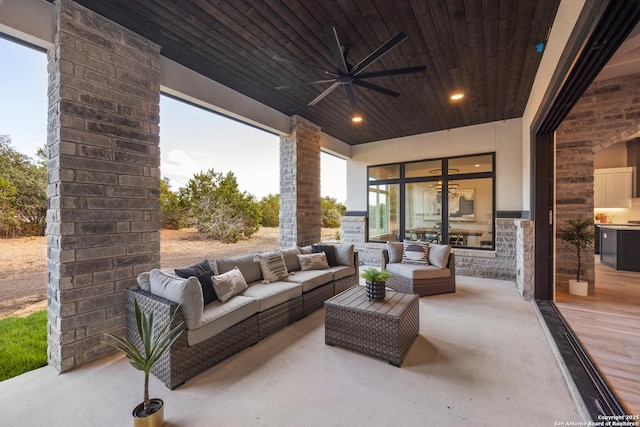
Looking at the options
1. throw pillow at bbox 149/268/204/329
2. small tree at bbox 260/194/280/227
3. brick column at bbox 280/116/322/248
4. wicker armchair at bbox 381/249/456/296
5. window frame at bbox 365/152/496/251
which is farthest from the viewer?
window frame at bbox 365/152/496/251

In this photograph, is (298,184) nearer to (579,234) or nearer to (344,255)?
(344,255)

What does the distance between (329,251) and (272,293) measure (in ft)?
5.67

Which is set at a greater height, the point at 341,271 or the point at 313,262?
the point at 313,262

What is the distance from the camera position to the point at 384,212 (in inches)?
284

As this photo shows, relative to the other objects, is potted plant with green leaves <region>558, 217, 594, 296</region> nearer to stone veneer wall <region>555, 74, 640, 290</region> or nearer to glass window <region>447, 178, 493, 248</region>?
stone veneer wall <region>555, 74, 640, 290</region>

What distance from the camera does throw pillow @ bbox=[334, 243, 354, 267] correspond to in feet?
15.3

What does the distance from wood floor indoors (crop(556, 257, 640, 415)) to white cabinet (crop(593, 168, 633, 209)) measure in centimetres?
265

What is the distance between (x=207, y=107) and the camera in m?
3.87

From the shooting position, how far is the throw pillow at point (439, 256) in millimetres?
4582

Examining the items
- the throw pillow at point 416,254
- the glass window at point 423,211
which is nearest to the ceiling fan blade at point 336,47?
the throw pillow at point 416,254

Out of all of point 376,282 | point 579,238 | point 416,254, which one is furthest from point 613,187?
point 376,282

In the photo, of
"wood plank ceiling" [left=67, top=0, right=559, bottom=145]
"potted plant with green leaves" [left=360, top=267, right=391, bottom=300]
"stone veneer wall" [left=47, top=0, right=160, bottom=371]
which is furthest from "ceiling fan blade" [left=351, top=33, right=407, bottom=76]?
"stone veneer wall" [left=47, top=0, right=160, bottom=371]

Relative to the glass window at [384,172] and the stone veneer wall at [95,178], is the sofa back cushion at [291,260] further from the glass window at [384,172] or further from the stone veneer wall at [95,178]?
the glass window at [384,172]

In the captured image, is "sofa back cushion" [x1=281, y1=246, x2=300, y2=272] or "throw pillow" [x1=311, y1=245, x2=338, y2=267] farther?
"throw pillow" [x1=311, y1=245, x2=338, y2=267]
